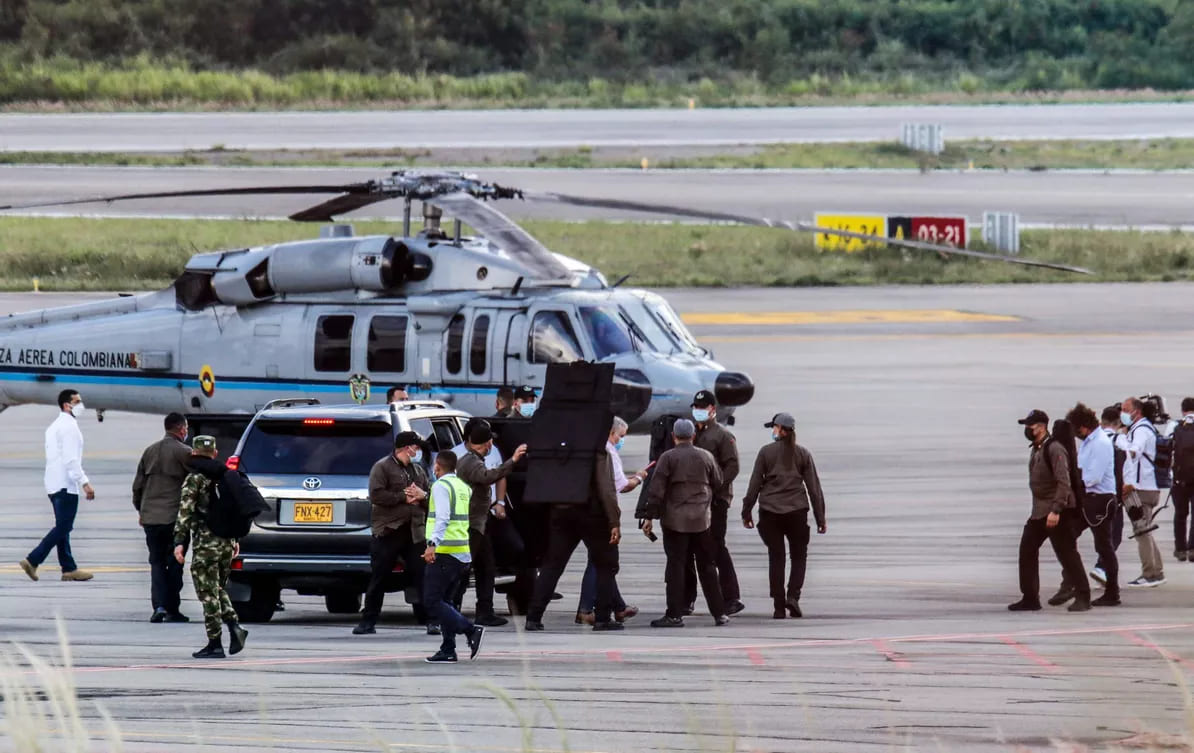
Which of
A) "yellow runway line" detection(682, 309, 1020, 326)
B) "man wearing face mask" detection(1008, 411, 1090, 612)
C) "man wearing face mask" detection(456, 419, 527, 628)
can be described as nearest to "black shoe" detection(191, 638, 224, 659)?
"man wearing face mask" detection(456, 419, 527, 628)

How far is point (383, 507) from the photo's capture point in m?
12.8

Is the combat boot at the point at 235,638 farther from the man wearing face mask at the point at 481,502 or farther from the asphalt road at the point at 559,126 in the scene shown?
the asphalt road at the point at 559,126

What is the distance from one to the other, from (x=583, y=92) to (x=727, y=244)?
26952 millimetres

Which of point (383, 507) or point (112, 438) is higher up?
point (383, 507)

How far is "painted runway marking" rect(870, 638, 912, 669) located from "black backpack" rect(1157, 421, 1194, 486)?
499 cm

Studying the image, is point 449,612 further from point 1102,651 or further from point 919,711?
point 1102,651

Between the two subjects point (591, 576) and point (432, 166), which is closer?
point (591, 576)

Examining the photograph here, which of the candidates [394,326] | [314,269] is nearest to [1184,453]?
[394,326]

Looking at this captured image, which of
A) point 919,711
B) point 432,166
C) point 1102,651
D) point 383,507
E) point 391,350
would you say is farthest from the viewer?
point 432,166

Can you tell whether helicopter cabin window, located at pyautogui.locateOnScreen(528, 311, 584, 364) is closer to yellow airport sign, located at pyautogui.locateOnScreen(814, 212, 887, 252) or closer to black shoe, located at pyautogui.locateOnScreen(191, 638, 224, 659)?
black shoe, located at pyautogui.locateOnScreen(191, 638, 224, 659)

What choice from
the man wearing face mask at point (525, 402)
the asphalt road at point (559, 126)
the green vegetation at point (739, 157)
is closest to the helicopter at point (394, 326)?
the man wearing face mask at point (525, 402)

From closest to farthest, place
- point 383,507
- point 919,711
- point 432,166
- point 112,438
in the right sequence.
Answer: point 919,711
point 383,507
point 112,438
point 432,166

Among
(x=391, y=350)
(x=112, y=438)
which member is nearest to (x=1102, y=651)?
(x=391, y=350)

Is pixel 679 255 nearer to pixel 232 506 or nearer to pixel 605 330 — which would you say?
pixel 605 330
